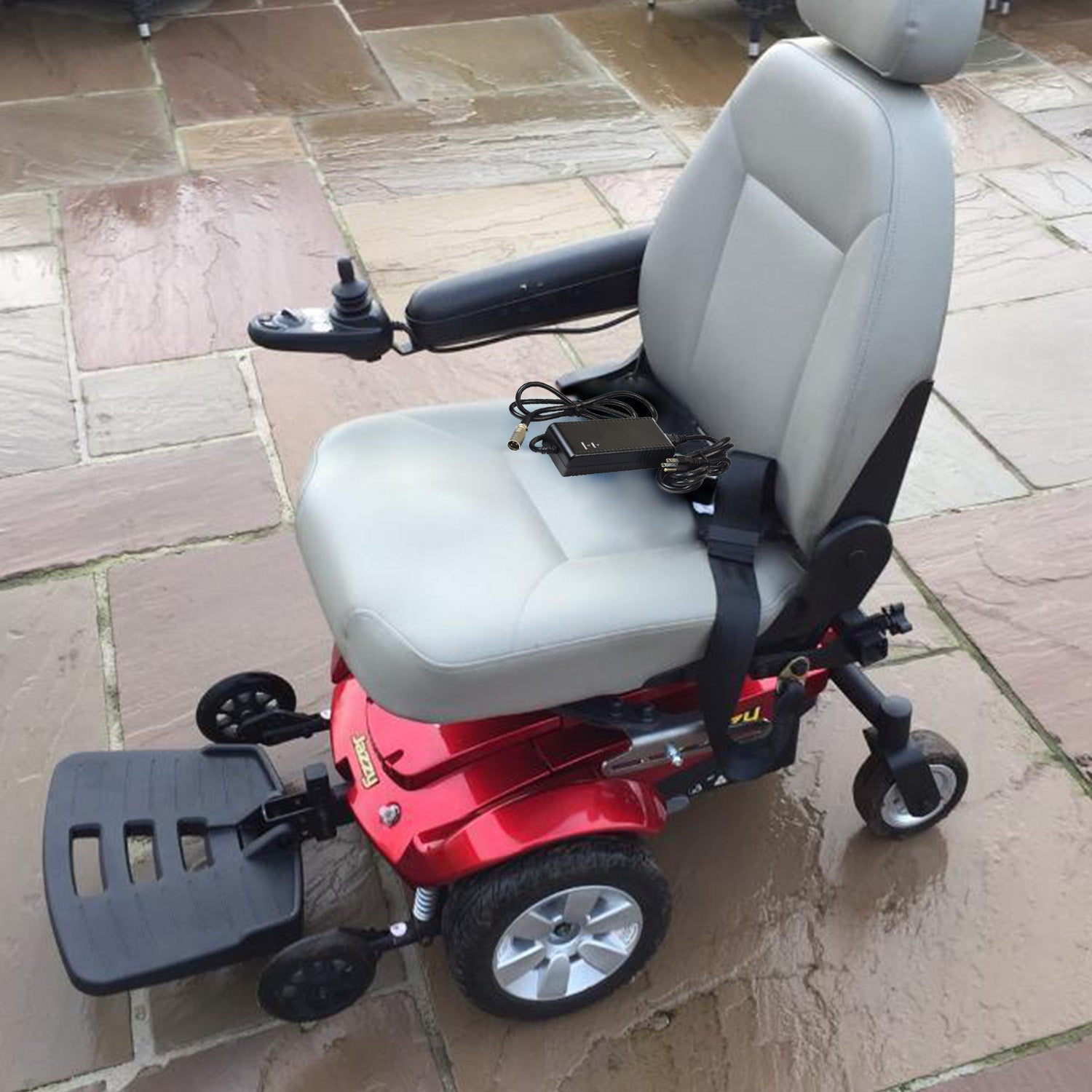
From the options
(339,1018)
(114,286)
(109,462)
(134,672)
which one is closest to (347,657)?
(339,1018)

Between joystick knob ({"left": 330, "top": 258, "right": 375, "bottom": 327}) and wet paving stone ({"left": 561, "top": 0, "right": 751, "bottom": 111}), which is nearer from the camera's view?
joystick knob ({"left": 330, "top": 258, "right": 375, "bottom": 327})

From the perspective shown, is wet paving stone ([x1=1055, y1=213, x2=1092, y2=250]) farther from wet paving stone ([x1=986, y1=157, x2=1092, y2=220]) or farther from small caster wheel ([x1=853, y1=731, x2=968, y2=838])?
small caster wheel ([x1=853, y1=731, x2=968, y2=838])

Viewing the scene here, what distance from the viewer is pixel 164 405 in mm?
3014

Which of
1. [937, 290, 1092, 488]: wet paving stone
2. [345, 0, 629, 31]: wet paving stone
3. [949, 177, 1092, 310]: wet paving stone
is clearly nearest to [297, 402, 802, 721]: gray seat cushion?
[937, 290, 1092, 488]: wet paving stone

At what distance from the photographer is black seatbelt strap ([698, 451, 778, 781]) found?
1.62 meters

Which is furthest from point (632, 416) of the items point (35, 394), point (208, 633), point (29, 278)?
point (29, 278)

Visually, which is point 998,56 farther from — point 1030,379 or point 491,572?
point 491,572

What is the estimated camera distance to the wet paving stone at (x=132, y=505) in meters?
2.63

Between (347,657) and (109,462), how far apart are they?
145 centimetres

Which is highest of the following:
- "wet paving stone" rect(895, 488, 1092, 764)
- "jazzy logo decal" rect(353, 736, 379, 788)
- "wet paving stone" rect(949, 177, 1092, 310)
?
"jazzy logo decal" rect(353, 736, 379, 788)

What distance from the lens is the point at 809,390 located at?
162 centimetres

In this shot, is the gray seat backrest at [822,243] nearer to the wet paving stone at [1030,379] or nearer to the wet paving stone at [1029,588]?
the wet paving stone at [1029,588]

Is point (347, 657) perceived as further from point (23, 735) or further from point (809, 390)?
point (23, 735)

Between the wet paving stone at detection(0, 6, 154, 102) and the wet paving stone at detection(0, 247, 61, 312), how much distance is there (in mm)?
1174
